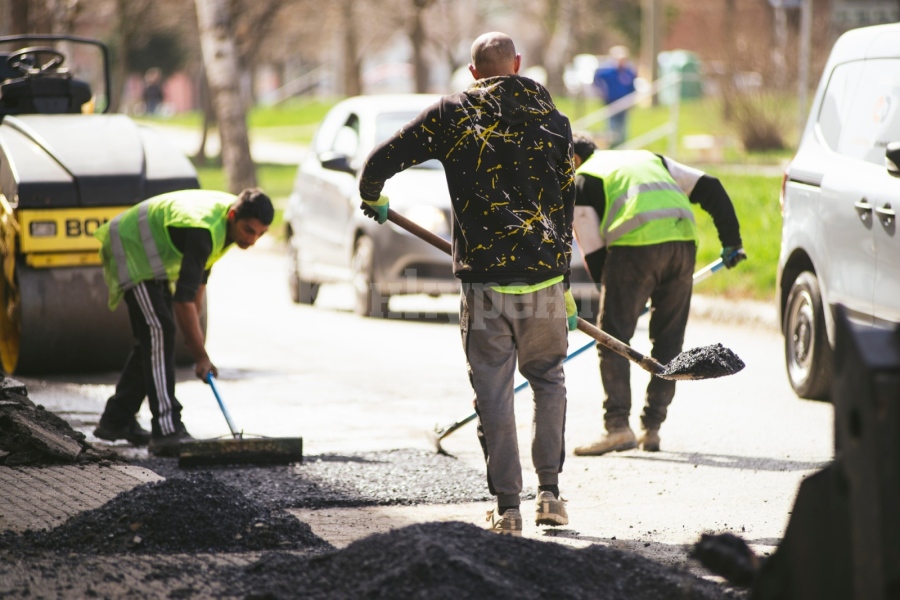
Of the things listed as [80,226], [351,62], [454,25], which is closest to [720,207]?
[80,226]

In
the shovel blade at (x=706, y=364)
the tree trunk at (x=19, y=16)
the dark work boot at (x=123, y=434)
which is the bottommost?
the dark work boot at (x=123, y=434)

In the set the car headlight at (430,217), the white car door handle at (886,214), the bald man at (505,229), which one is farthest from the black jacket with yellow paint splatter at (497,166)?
the car headlight at (430,217)

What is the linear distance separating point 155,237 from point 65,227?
76.6 inches

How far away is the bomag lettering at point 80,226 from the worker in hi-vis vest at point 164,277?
1484mm

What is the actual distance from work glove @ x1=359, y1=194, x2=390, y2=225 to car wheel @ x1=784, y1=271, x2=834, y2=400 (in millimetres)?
3388

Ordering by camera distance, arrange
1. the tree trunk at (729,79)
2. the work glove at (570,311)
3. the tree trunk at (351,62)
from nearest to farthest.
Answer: the work glove at (570,311) < the tree trunk at (729,79) < the tree trunk at (351,62)

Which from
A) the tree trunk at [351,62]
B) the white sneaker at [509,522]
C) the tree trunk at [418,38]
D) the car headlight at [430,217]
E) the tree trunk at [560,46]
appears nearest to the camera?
the white sneaker at [509,522]

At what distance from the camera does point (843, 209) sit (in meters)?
7.48

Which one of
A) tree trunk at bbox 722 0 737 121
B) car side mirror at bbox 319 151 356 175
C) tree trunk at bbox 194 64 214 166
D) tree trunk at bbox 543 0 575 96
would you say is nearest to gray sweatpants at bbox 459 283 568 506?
car side mirror at bbox 319 151 356 175

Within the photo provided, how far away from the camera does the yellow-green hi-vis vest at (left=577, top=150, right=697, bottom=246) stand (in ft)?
22.9

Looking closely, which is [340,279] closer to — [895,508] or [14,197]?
[14,197]

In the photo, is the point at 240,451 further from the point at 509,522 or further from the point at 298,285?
the point at 298,285

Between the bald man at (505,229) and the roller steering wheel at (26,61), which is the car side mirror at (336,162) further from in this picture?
the bald man at (505,229)

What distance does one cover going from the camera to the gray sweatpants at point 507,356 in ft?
17.5
